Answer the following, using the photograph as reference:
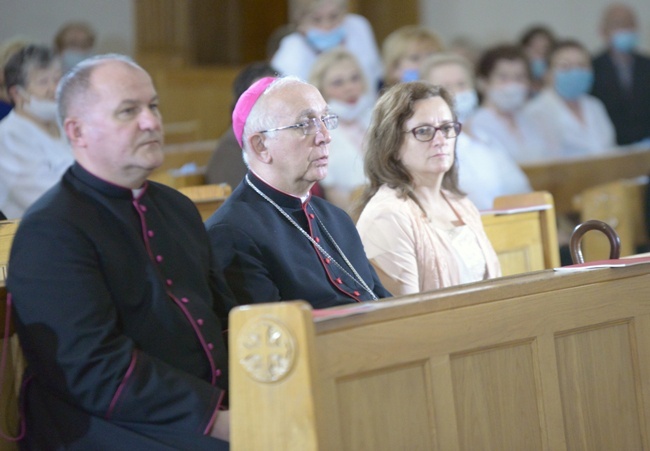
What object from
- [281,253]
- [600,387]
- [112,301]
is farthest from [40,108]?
[600,387]

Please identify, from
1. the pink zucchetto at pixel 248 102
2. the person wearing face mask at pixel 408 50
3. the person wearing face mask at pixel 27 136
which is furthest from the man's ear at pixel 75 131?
the person wearing face mask at pixel 408 50

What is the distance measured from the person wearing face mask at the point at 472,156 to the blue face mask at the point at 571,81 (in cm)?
286

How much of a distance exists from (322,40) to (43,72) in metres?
2.96

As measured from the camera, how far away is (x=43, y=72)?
16.5 feet

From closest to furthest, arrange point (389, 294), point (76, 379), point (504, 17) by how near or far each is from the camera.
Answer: point (76, 379) → point (389, 294) → point (504, 17)

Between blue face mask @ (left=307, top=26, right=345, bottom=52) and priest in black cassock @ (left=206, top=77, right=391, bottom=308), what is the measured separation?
172 inches

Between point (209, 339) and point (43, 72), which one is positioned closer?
point (209, 339)

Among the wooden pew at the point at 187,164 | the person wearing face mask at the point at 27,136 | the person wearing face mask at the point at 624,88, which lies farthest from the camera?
the person wearing face mask at the point at 624,88

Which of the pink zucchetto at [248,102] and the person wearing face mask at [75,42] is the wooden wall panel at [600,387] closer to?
the pink zucchetto at [248,102]

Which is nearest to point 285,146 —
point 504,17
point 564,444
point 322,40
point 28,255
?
point 28,255

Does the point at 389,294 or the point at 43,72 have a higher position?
the point at 43,72

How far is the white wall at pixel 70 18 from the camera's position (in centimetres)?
947

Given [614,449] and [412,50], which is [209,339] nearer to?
[614,449]

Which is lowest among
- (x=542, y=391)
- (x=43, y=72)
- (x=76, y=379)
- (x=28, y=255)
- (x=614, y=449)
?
(x=614, y=449)
